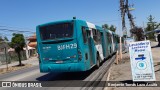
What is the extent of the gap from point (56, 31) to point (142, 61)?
5634 mm

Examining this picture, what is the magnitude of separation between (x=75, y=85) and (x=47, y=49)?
2.91 meters

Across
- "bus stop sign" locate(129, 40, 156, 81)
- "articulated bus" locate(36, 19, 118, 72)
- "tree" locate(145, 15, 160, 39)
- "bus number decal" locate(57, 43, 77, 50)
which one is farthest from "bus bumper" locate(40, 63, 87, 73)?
"tree" locate(145, 15, 160, 39)

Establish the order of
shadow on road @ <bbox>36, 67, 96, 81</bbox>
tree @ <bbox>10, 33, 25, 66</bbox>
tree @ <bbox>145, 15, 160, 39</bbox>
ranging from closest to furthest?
1. shadow on road @ <bbox>36, 67, 96, 81</bbox>
2. tree @ <bbox>10, 33, 25, 66</bbox>
3. tree @ <bbox>145, 15, 160, 39</bbox>

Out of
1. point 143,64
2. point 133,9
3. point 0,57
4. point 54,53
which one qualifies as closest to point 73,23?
point 54,53

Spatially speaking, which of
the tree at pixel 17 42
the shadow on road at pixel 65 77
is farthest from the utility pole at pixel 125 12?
the shadow on road at pixel 65 77

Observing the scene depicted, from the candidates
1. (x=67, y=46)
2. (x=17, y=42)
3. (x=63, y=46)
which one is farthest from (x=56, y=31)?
(x=17, y=42)

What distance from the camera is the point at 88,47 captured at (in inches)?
652

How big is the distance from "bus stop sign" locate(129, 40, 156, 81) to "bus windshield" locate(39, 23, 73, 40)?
4557 mm

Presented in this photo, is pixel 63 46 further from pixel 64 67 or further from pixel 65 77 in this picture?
pixel 65 77

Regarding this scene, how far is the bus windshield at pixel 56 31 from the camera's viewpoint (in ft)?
49.6

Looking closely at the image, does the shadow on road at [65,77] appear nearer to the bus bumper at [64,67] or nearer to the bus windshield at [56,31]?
the bus bumper at [64,67]

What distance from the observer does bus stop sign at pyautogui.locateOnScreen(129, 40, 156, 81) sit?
1090cm

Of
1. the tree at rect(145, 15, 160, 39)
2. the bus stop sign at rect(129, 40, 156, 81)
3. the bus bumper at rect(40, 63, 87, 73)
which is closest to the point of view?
the bus stop sign at rect(129, 40, 156, 81)

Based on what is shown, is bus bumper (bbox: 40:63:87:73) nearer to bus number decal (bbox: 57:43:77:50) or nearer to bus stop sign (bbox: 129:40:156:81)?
bus number decal (bbox: 57:43:77:50)
